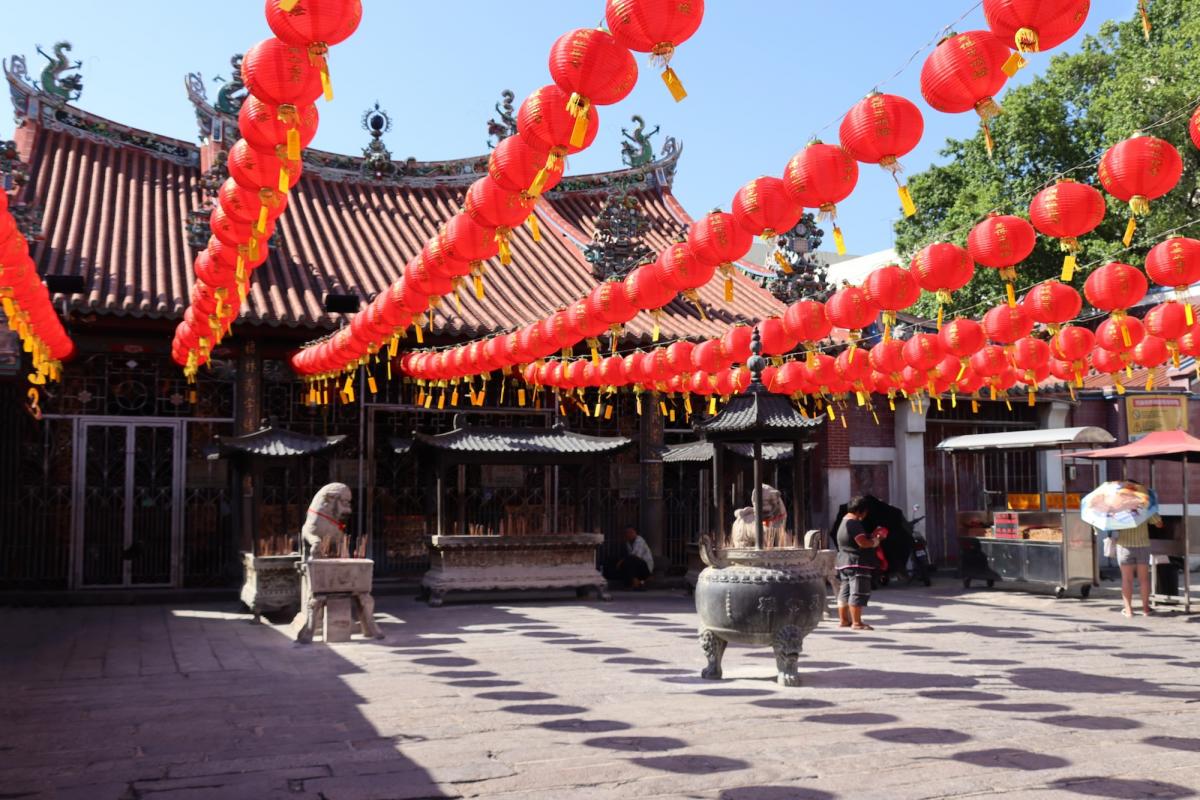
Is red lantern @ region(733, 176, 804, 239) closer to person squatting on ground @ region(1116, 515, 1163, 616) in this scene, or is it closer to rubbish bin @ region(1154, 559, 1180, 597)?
person squatting on ground @ region(1116, 515, 1163, 616)

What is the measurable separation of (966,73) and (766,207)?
1.73 metres

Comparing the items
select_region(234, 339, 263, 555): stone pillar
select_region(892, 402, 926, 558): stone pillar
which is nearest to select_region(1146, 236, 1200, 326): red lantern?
select_region(892, 402, 926, 558): stone pillar

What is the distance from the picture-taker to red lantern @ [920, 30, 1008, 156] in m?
4.90

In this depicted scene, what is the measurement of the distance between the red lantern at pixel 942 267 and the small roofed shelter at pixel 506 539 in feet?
21.2

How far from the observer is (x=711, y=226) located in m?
7.07

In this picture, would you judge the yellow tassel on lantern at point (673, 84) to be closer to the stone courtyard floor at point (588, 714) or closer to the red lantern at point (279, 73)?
the red lantern at point (279, 73)

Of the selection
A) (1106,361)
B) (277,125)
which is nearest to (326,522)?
(277,125)

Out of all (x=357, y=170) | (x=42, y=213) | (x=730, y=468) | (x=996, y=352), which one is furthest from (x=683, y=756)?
(x=357, y=170)

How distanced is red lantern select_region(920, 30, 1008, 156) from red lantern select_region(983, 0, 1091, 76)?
0.10 meters

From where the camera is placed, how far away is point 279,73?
4820mm

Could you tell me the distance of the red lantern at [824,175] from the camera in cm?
602

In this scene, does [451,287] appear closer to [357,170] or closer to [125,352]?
[125,352]

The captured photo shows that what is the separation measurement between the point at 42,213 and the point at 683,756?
487 inches

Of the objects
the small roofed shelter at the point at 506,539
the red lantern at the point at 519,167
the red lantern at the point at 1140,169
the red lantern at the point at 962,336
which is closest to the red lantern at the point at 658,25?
the red lantern at the point at 519,167
